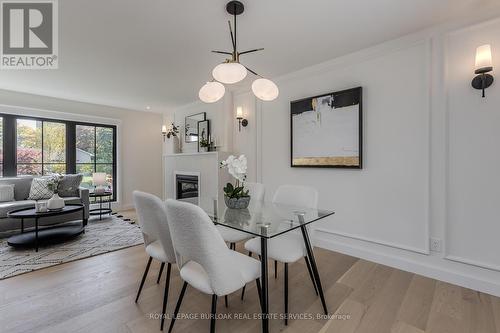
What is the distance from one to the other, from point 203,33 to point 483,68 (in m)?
→ 2.39

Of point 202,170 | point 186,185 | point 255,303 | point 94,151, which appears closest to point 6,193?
point 94,151

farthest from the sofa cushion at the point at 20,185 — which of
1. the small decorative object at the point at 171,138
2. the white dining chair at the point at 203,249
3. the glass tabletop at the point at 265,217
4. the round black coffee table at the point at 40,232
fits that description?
the white dining chair at the point at 203,249

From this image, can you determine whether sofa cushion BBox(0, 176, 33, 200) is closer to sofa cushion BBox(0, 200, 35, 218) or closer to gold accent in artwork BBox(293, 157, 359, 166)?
sofa cushion BBox(0, 200, 35, 218)

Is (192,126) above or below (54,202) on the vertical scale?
above

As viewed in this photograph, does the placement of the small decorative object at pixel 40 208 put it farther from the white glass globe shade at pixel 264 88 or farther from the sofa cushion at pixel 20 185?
the white glass globe shade at pixel 264 88

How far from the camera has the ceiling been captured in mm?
1863

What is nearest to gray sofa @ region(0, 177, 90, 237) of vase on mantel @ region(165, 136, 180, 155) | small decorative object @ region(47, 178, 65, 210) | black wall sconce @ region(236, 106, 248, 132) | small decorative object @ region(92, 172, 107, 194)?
small decorative object @ region(92, 172, 107, 194)

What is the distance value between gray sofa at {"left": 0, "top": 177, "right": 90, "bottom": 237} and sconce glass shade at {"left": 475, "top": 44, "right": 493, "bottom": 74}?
208 inches

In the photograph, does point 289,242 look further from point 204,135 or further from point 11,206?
point 11,206

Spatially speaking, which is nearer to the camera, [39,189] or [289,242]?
[289,242]

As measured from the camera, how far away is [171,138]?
17.9 ft

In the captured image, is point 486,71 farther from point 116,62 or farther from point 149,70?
point 116,62

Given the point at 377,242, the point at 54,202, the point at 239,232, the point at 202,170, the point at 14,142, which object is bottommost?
the point at 377,242

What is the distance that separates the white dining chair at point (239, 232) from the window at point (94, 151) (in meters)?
3.90
